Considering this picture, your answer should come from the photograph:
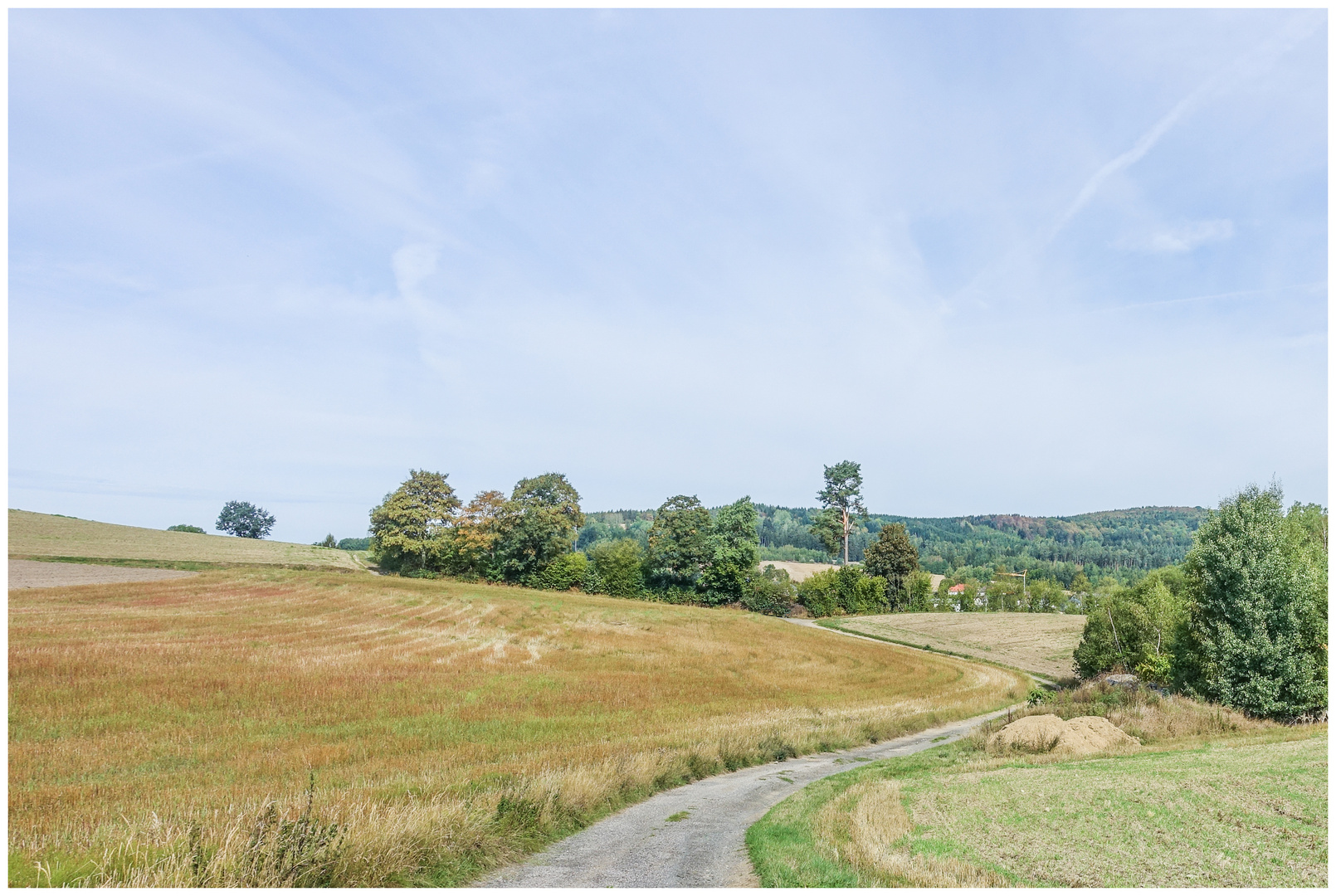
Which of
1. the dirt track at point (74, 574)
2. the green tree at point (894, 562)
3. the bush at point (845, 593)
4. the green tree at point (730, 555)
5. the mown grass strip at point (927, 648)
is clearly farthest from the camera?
the green tree at point (894, 562)

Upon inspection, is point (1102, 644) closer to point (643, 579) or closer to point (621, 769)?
point (621, 769)

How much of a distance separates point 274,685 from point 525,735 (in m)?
11.9

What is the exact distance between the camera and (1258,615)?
3294 centimetres

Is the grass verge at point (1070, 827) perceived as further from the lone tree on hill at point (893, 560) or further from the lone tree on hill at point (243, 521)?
the lone tree on hill at point (243, 521)

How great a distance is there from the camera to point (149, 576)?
219ft

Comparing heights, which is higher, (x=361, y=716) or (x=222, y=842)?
(x=222, y=842)

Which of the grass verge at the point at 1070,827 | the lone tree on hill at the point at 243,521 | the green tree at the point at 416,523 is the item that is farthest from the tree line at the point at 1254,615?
the lone tree on hill at the point at 243,521

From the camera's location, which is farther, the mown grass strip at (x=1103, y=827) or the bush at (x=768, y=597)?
the bush at (x=768, y=597)

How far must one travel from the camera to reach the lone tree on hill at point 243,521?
182 metres

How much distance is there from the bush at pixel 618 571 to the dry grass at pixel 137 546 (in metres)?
35.6

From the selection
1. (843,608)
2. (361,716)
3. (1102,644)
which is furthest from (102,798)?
(843,608)

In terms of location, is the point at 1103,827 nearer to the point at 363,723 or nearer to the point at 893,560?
the point at 363,723

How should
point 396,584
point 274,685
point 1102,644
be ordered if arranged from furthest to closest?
1. point 396,584
2. point 1102,644
3. point 274,685

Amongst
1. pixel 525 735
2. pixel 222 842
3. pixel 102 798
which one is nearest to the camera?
pixel 222 842
